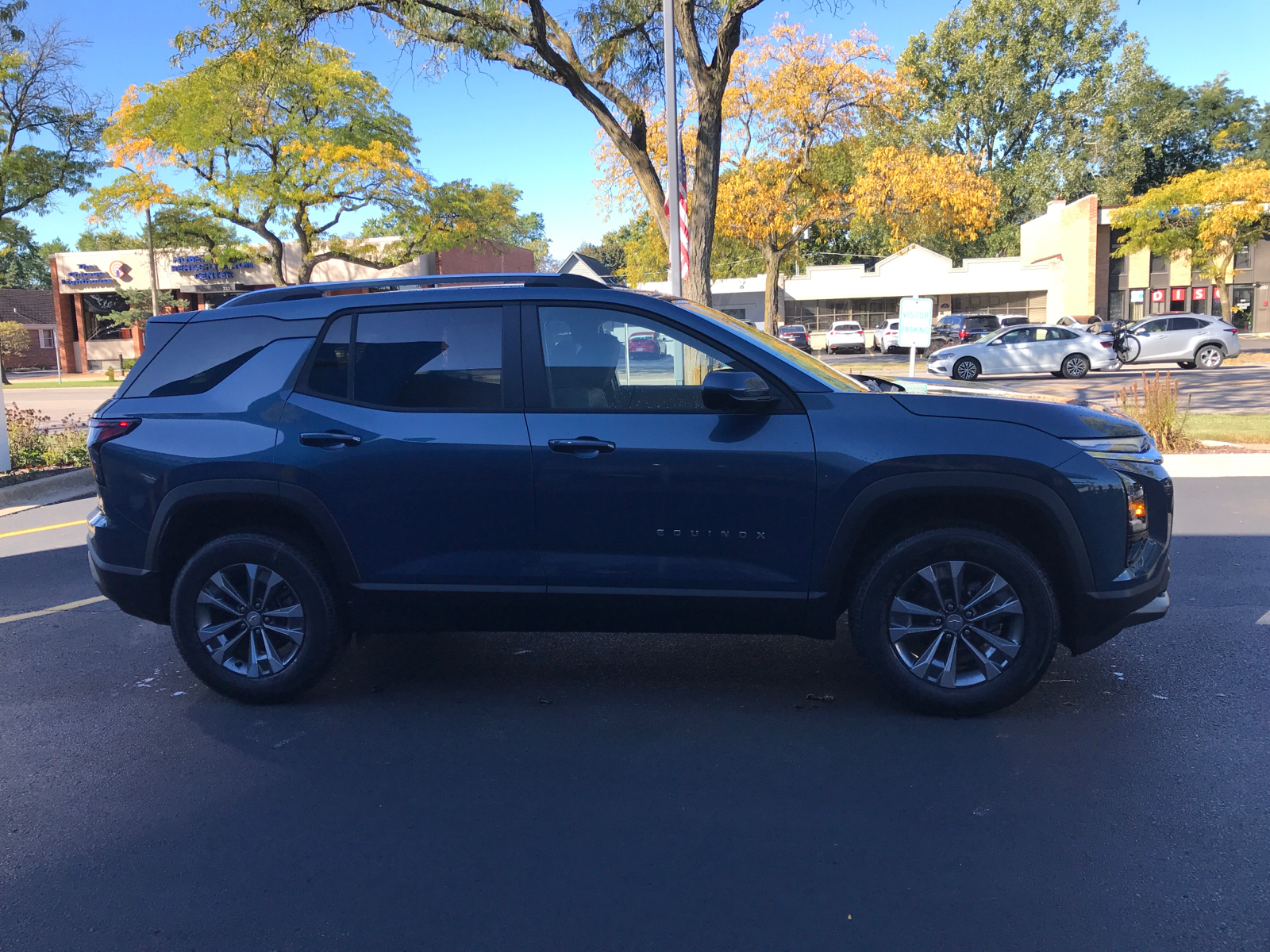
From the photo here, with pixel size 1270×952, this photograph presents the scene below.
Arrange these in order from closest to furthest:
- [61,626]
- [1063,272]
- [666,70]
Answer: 1. [61,626]
2. [666,70]
3. [1063,272]

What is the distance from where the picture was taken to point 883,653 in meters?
4.11

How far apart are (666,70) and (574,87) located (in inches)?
70.7

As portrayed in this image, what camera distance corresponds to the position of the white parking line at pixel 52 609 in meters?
6.12

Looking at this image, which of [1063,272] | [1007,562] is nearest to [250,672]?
[1007,562]

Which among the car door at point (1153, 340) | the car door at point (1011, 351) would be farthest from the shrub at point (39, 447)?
the car door at point (1153, 340)

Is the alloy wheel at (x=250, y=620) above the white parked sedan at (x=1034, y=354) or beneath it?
beneath

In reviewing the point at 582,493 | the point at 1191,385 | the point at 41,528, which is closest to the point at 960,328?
the point at 1191,385

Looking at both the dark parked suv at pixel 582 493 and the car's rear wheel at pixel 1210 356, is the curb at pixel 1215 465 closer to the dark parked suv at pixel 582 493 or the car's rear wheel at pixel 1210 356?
the dark parked suv at pixel 582 493

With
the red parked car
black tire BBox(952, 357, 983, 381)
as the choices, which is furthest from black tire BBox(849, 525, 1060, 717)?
black tire BBox(952, 357, 983, 381)

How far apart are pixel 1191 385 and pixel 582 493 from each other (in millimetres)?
21582

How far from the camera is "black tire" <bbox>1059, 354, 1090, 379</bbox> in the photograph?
1018 inches

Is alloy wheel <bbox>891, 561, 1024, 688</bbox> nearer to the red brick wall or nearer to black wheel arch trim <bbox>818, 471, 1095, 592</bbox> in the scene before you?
black wheel arch trim <bbox>818, 471, 1095, 592</bbox>

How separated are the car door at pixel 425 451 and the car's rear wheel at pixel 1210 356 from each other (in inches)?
1105

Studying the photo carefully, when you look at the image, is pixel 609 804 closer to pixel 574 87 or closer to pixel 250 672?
pixel 250 672
